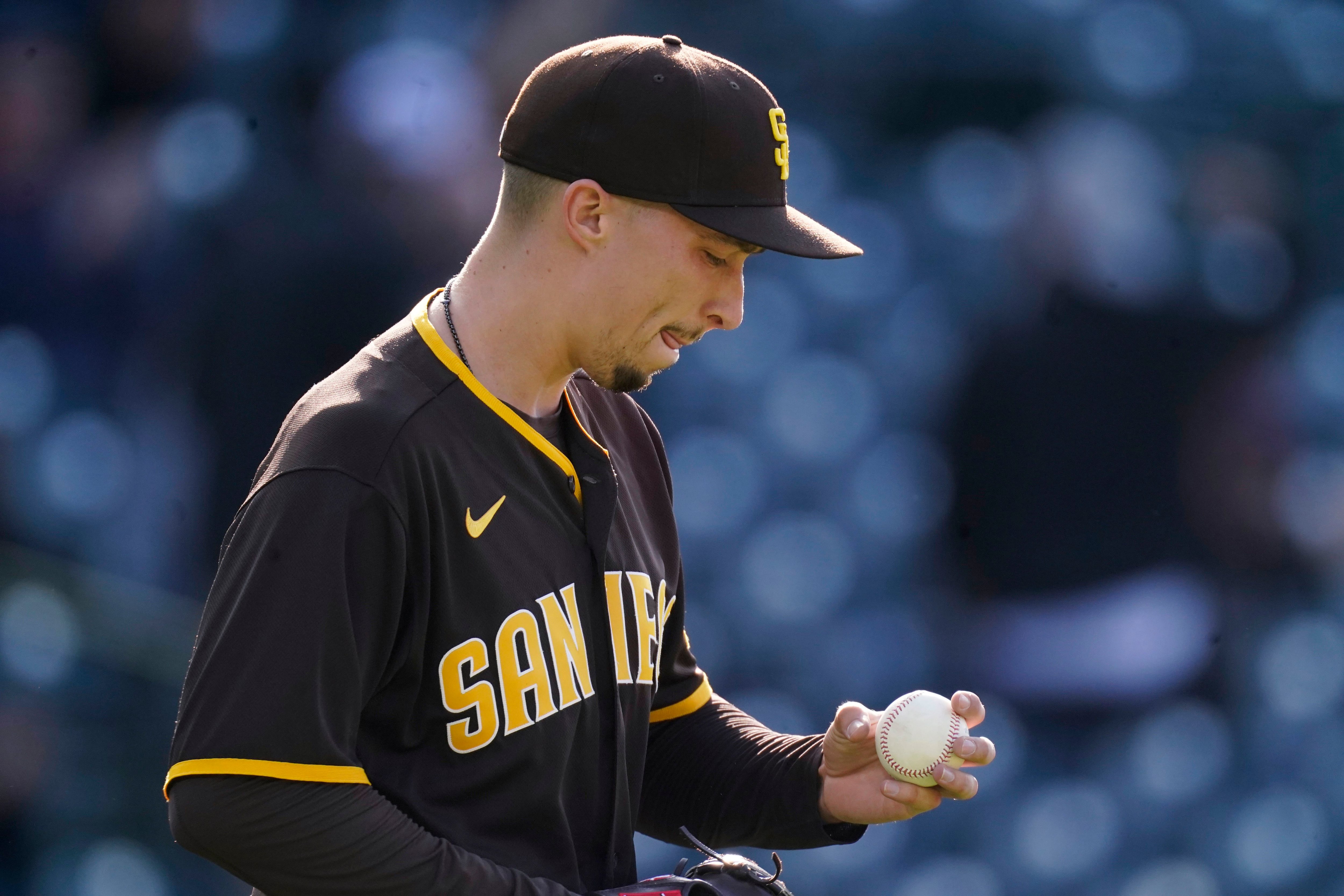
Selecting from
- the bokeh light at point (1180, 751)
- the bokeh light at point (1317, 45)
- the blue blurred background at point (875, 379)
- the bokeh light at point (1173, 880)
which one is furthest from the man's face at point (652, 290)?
the bokeh light at point (1317, 45)

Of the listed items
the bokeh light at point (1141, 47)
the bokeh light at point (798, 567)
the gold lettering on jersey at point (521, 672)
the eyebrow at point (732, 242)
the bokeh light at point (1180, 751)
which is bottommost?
the bokeh light at point (1180, 751)

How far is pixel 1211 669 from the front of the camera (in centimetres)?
357

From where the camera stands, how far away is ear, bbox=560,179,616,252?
5.16ft

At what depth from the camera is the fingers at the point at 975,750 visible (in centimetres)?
174

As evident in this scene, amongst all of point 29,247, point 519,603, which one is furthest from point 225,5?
point 519,603

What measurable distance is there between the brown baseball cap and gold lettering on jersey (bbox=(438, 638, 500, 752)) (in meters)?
0.56

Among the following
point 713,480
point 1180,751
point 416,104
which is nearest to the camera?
point 416,104

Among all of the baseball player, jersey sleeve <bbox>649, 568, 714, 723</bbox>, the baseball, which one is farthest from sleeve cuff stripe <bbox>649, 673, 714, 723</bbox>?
the baseball

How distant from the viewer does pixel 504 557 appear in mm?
1531

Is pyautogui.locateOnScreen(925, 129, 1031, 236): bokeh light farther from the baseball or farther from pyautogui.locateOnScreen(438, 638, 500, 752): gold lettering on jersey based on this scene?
pyautogui.locateOnScreen(438, 638, 500, 752): gold lettering on jersey

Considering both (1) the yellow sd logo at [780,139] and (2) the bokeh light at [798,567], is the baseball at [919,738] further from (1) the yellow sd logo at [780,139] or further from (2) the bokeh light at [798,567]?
(2) the bokeh light at [798,567]

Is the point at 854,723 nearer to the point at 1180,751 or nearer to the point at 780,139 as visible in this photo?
the point at 780,139

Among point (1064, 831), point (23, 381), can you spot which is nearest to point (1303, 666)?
point (1064, 831)

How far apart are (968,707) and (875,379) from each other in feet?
5.67
